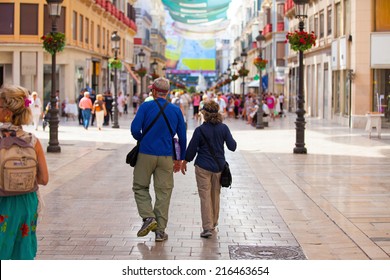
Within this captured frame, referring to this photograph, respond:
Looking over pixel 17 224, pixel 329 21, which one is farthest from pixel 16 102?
pixel 329 21

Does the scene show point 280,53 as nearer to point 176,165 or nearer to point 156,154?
point 176,165

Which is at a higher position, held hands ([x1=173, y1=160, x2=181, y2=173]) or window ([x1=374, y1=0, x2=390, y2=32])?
window ([x1=374, y1=0, x2=390, y2=32])

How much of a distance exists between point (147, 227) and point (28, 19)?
3827 cm

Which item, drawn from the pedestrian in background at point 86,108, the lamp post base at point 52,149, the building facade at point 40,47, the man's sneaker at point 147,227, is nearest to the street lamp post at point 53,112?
the lamp post base at point 52,149

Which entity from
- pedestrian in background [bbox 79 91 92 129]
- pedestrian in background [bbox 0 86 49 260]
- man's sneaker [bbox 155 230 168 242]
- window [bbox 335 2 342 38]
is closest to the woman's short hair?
man's sneaker [bbox 155 230 168 242]

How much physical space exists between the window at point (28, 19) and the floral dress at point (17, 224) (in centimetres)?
4057

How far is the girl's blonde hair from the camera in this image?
19.0 feet

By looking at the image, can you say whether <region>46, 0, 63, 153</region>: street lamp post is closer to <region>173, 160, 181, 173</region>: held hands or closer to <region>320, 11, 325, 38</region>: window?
<region>173, 160, 181, 173</region>: held hands

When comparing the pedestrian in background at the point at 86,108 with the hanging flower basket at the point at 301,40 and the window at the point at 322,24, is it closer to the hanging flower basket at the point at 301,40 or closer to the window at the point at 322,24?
the hanging flower basket at the point at 301,40

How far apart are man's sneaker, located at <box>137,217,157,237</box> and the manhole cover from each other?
2.98ft

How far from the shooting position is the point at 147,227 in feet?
29.0

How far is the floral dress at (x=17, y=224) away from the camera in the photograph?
582 centimetres

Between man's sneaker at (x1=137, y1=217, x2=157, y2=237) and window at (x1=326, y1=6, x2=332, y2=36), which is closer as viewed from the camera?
man's sneaker at (x1=137, y1=217, x2=157, y2=237)

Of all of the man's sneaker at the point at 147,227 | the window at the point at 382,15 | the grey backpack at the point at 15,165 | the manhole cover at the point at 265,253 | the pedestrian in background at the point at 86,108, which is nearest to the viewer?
the grey backpack at the point at 15,165
